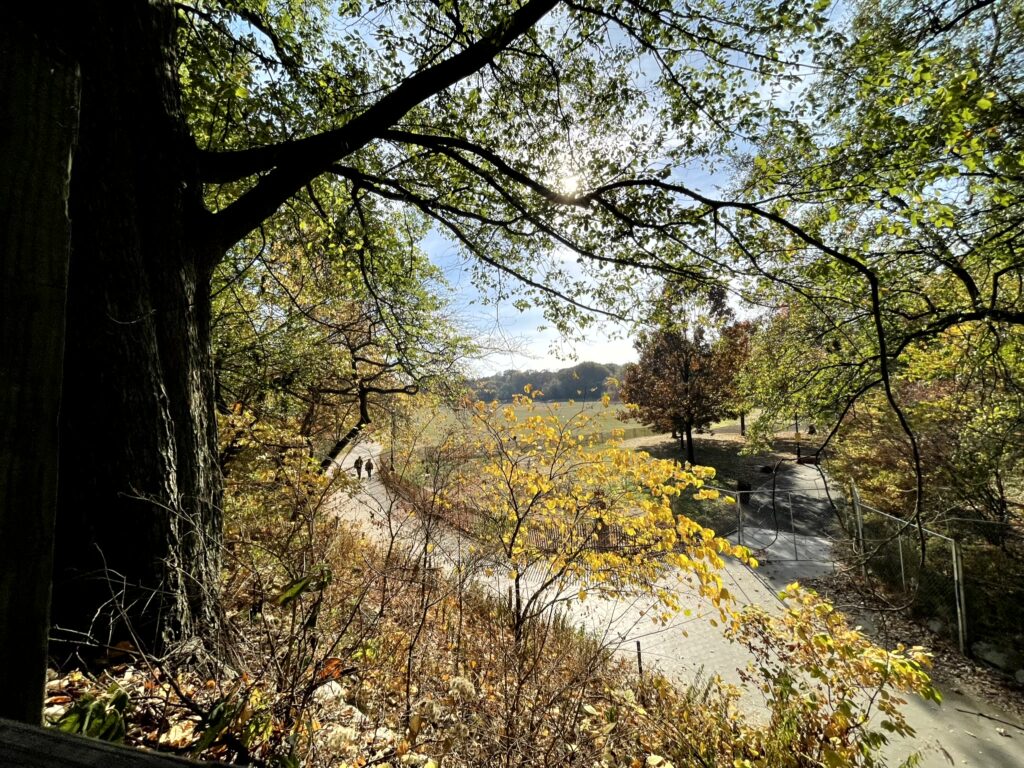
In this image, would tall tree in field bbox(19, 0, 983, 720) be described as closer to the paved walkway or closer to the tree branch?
the tree branch

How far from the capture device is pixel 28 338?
0.65m

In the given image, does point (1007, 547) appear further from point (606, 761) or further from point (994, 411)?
point (606, 761)

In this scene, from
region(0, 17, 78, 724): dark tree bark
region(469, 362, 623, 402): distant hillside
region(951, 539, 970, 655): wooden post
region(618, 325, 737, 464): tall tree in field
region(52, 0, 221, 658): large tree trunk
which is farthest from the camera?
region(618, 325, 737, 464): tall tree in field

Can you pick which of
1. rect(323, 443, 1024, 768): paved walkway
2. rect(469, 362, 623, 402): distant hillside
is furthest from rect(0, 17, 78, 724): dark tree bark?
rect(469, 362, 623, 402): distant hillside

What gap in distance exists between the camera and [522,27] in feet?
9.68

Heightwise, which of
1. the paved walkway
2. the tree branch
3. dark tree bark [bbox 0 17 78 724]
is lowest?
the paved walkway

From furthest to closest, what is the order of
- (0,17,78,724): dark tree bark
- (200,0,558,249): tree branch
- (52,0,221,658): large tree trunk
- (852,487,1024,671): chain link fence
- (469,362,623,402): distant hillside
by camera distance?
(852,487,1024,671): chain link fence < (469,362,623,402): distant hillside < (200,0,558,249): tree branch < (52,0,221,658): large tree trunk < (0,17,78,724): dark tree bark

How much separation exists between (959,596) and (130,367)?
1204cm

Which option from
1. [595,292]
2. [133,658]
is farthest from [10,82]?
[595,292]

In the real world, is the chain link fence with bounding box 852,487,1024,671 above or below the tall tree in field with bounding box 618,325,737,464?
below

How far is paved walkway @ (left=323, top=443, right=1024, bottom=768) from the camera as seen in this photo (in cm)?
536

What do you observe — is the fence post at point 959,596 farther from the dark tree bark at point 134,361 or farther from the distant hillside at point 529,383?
the dark tree bark at point 134,361

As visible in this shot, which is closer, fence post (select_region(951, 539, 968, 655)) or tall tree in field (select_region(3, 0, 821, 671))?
tall tree in field (select_region(3, 0, 821, 671))

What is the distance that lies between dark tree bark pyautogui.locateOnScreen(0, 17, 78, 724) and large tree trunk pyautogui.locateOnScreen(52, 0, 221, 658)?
5.65 ft
